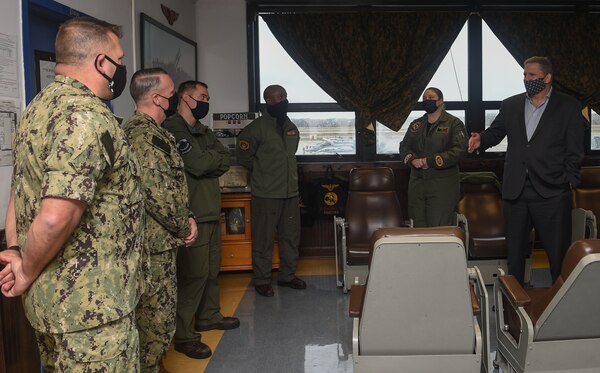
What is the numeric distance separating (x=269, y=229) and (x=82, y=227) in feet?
9.68

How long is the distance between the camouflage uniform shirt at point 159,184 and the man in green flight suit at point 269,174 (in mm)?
1847

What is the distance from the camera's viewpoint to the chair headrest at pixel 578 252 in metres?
1.98

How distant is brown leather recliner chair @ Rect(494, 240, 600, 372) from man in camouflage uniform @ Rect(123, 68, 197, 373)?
1.55m

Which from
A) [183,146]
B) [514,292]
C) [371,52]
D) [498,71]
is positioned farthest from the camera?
[498,71]

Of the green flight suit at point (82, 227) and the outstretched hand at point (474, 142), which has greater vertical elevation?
the outstretched hand at point (474, 142)

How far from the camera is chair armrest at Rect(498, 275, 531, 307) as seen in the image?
7.43ft

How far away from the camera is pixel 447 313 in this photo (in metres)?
2.18

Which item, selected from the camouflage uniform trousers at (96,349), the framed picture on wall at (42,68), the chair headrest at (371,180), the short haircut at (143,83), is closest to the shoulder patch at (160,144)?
the short haircut at (143,83)

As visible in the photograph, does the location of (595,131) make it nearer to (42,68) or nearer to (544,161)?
(544,161)

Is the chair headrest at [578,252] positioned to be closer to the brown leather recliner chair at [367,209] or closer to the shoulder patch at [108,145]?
the shoulder patch at [108,145]

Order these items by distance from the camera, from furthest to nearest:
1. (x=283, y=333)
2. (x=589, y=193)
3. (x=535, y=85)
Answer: (x=589, y=193) → (x=283, y=333) → (x=535, y=85)

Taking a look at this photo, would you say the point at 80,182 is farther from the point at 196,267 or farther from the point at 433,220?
the point at 433,220

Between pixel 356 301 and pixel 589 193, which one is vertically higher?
pixel 589 193

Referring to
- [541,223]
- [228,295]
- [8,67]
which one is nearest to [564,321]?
[541,223]
